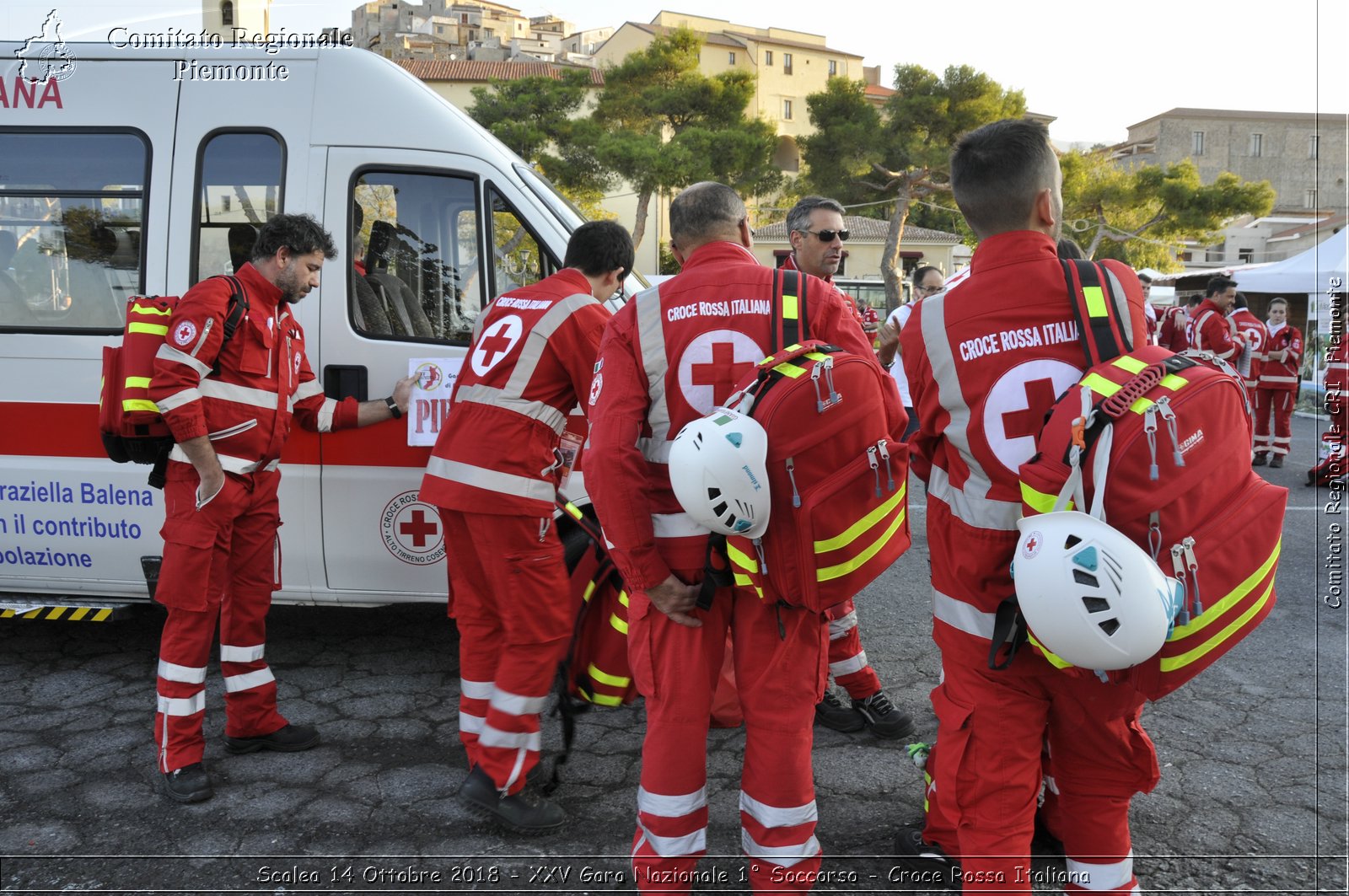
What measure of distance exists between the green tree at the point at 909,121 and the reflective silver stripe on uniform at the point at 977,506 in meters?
42.5

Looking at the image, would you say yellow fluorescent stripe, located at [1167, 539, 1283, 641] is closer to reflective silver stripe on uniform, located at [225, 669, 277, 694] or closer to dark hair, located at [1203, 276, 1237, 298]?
reflective silver stripe on uniform, located at [225, 669, 277, 694]

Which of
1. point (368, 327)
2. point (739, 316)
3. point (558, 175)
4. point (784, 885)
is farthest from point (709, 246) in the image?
point (558, 175)

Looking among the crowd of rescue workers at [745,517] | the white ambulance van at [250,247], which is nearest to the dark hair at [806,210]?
the white ambulance van at [250,247]

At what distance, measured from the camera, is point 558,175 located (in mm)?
40656

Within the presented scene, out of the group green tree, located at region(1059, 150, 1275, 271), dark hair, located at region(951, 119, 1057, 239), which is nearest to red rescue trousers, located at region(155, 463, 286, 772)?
dark hair, located at region(951, 119, 1057, 239)

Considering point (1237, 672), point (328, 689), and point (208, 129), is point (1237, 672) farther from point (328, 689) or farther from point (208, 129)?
point (208, 129)

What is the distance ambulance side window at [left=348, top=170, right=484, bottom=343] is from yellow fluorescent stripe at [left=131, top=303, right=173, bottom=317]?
986 mm

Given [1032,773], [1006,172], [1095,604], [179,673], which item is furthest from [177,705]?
[1006,172]

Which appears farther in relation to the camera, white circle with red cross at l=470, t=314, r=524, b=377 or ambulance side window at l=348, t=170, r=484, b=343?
ambulance side window at l=348, t=170, r=484, b=343

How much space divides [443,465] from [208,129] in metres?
2.37

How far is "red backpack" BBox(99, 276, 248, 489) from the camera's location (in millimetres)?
3525

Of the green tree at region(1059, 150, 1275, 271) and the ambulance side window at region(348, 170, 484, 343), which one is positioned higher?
the green tree at region(1059, 150, 1275, 271)

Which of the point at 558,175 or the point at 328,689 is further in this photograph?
the point at 558,175

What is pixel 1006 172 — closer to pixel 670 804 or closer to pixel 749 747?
pixel 749 747
